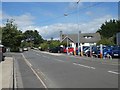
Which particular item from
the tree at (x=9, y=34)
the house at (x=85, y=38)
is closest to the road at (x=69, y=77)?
the tree at (x=9, y=34)

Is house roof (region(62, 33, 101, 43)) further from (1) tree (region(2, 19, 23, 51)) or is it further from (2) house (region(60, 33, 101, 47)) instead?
(1) tree (region(2, 19, 23, 51))

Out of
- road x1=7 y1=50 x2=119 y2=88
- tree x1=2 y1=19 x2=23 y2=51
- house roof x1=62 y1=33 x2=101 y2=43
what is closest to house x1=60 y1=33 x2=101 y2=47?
A: house roof x1=62 y1=33 x2=101 y2=43

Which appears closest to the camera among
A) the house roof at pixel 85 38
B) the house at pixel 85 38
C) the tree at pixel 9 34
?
the tree at pixel 9 34

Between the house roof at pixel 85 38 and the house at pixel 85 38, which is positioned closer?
the house at pixel 85 38

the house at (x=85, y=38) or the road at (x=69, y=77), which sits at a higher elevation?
the house at (x=85, y=38)

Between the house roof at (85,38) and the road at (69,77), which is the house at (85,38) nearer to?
the house roof at (85,38)

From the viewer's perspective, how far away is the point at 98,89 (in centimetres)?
1128

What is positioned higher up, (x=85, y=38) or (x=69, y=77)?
(x=85, y=38)

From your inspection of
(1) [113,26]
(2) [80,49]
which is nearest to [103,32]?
(1) [113,26]

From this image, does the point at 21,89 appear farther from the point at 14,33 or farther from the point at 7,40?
the point at 14,33

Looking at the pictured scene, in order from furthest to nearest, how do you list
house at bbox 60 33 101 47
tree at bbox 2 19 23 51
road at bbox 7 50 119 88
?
house at bbox 60 33 101 47 < tree at bbox 2 19 23 51 < road at bbox 7 50 119 88

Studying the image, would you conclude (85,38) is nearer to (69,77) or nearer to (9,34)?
(9,34)

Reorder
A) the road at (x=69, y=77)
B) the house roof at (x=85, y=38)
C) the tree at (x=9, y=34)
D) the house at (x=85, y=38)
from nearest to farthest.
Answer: the road at (x=69, y=77), the tree at (x=9, y=34), the house at (x=85, y=38), the house roof at (x=85, y=38)

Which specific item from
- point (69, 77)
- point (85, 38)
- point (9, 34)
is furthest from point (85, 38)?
point (69, 77)
